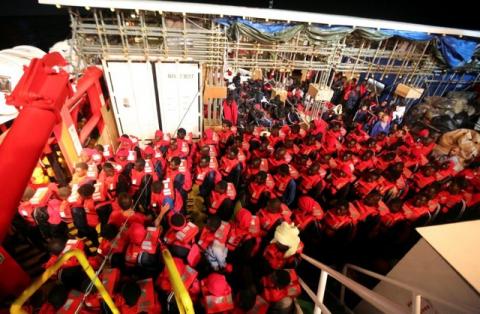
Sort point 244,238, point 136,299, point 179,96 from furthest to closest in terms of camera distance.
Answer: point 179,96 < point 244,238 < point 136,299

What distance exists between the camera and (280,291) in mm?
3342

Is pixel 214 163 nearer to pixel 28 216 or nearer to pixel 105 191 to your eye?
pixel 105 191

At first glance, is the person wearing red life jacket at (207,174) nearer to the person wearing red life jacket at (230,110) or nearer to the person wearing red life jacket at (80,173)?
the person wearing red life jacket at (80,173)

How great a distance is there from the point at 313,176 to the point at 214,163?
2422 mm

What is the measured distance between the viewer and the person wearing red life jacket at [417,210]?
16.9 ft

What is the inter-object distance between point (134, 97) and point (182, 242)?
218 inches

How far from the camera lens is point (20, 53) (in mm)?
6828

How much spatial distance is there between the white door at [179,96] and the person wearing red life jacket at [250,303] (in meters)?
6.24

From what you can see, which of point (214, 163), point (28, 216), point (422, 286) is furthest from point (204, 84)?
point (422, 286)

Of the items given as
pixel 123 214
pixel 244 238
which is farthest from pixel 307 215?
pixel 123 214

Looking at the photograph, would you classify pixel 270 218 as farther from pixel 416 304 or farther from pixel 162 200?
pixel 416 304

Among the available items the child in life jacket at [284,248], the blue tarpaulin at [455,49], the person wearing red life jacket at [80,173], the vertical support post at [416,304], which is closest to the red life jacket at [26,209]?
the person wearing red life jacket at [80,173]

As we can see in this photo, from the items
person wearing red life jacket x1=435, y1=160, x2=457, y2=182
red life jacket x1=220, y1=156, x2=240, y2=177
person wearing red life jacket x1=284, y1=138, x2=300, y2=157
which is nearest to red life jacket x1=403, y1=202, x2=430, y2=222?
person wearing red life jacket x1=435, y1=160, x2=457, y2=182

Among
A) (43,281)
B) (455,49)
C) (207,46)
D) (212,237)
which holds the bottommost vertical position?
(212,237)
